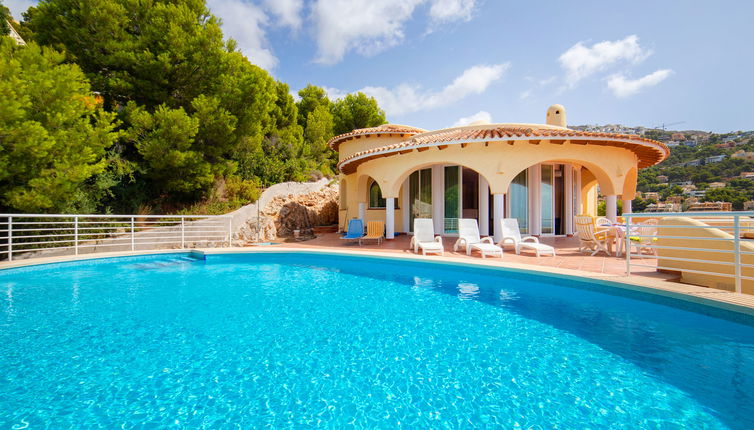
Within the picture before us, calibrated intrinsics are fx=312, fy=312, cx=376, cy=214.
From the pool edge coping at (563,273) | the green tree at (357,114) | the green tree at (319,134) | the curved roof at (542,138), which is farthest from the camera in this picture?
the green tree at (357,114)

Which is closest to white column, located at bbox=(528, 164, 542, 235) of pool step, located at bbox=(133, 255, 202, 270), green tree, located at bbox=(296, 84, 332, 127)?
pool step, located at bbox=(133, 255, 202, 270)

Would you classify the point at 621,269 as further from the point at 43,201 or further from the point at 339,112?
the point at 339,112

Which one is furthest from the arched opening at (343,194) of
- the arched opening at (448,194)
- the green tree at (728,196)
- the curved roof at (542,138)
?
the green tree at (728,196)

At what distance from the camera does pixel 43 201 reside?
30.8 feet

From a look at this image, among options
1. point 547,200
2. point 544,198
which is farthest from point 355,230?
point 547,200

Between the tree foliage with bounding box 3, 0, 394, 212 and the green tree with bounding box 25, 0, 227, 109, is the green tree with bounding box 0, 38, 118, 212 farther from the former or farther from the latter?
the green tree with bounding box 25, 0, 227, 109

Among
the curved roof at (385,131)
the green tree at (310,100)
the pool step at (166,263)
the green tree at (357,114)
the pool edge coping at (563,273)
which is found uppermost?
the green tree at (310,100)

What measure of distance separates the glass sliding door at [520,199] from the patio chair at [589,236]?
3.35m

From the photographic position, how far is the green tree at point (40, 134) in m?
8.69

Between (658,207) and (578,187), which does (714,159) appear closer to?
(658,207)

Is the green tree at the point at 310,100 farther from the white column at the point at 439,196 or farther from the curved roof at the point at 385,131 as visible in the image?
the white column at the point at 439,196

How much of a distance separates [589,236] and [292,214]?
13045 millimetres

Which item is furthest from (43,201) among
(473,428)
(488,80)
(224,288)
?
(488,80)

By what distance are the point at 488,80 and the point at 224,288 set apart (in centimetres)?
1480
